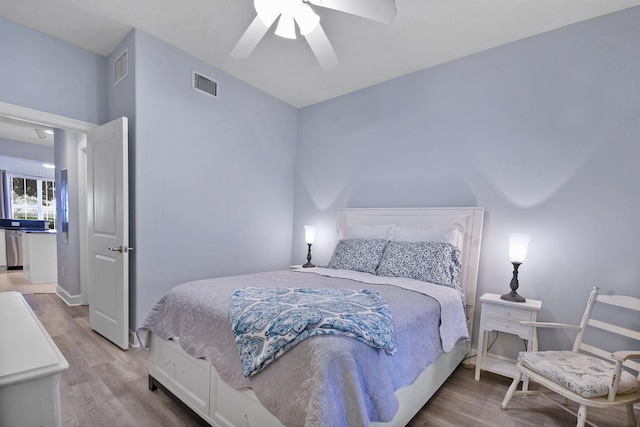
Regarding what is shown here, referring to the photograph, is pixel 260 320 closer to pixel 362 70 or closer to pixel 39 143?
pixel 362 70

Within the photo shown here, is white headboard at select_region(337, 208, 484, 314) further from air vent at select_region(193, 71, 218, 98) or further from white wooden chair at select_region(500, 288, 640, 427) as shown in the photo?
air vent at select_region(193, 71, 218, 98)

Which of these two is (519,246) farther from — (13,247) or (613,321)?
(13,247)

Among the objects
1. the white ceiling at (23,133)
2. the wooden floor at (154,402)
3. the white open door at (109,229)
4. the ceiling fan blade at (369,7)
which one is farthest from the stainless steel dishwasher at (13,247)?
the ceiling fan blade at (369,7)

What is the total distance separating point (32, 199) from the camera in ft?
22.4

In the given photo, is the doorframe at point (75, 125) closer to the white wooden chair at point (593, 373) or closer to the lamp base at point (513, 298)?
the lamp base at point (513, 298)

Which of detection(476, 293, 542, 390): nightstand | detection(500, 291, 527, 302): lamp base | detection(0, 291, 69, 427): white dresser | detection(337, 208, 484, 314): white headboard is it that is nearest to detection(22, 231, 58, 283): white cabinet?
detection(0, 291, 69, 427): white dresser

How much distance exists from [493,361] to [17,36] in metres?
4.90

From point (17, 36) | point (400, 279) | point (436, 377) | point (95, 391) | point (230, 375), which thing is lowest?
point (95, 391)

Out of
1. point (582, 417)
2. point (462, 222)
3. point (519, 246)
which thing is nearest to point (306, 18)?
point (462, 222)

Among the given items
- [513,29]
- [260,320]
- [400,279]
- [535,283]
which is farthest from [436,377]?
[513,29]

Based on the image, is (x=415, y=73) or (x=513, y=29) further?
(x=415, y=73)

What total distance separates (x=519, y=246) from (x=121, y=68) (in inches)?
152

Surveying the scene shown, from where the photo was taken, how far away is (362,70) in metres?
3.07

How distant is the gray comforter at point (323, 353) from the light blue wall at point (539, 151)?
3.05ft
